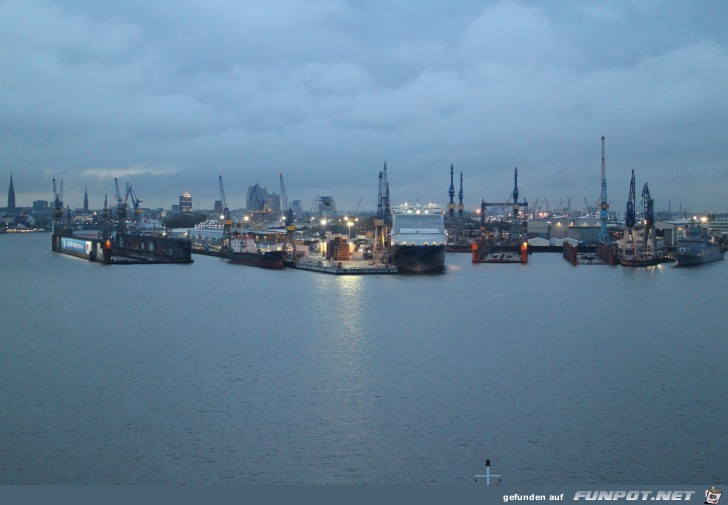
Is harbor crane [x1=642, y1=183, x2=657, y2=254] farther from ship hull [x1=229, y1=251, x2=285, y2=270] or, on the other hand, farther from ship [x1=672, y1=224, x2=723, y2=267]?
ship hull [x1=229, y1=251, x2=285, y2=270]

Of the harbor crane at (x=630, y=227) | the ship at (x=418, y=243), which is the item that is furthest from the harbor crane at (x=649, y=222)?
the ship at (x=418, y=243)

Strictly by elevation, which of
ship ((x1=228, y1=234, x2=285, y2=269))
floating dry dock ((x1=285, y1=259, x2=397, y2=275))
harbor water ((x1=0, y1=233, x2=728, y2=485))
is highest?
ship ((x1=228, y1=234, x2=285, y2=269))

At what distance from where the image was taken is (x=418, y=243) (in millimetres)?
25234

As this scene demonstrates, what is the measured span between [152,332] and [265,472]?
710 centimetres

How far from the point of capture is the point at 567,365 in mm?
10164

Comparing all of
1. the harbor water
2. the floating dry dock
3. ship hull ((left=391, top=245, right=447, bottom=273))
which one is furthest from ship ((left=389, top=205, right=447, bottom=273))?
the harbor water

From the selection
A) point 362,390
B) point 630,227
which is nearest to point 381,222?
point 630,227

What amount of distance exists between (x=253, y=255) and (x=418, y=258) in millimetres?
6731

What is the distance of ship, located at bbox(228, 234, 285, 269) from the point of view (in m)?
26.2

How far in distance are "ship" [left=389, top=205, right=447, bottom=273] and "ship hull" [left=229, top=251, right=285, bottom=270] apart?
4050 mm

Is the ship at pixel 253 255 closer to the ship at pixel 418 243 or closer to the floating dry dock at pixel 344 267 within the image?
the floating dry dock at pixel 344 267

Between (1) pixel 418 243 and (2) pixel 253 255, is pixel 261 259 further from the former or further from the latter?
(1) pixel 418 243

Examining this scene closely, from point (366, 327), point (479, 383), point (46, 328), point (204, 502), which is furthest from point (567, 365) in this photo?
point (46, 328)

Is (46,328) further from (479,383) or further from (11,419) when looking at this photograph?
(479,383)
